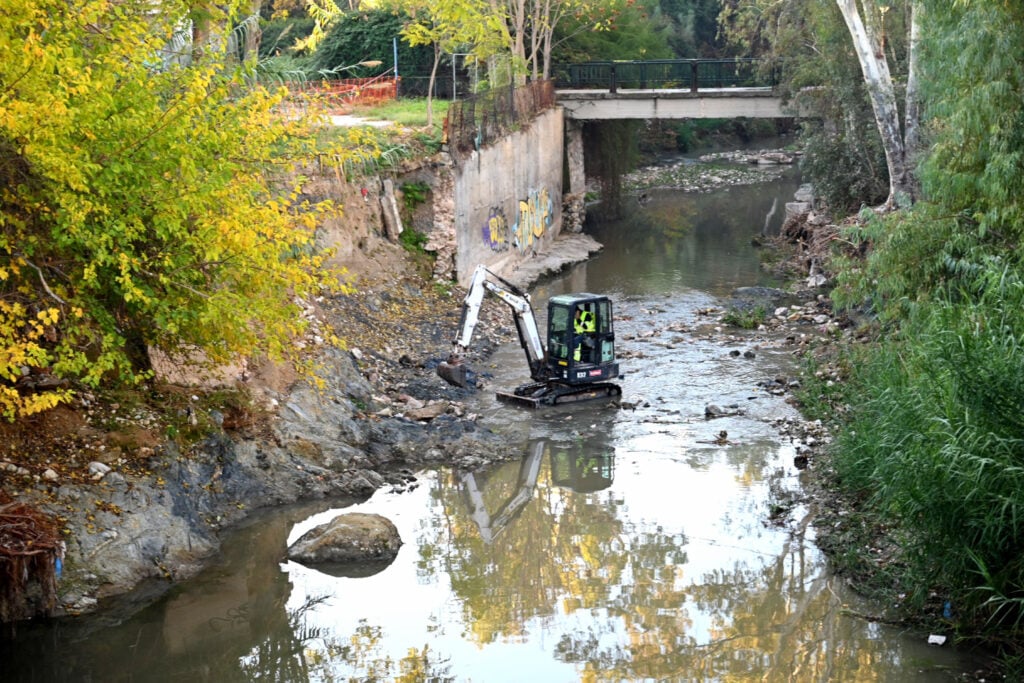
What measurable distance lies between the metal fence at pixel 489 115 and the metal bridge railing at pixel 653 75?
4524mm

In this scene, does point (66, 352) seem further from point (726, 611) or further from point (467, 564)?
point (726, 611)

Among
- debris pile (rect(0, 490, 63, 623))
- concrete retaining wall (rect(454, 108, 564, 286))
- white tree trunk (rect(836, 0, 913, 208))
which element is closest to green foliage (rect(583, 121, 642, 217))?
concrete retaining wall (rect(454, 108, 564, 286))

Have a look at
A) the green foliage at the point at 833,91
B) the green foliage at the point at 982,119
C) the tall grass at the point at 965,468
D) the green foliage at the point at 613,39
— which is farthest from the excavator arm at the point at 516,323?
the green foliage at the point at 613,39

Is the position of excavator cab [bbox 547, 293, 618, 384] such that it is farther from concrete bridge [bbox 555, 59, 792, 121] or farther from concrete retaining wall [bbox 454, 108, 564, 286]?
concrete bridge [bbox 555, 59, 792, 121]

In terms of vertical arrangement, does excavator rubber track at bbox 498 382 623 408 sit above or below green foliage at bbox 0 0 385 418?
below

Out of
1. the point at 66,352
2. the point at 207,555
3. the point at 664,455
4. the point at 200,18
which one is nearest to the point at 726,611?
the point at 664,455

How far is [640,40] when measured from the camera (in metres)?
42.2

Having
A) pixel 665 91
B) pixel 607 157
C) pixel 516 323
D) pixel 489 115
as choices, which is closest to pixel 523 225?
pixel 489 115

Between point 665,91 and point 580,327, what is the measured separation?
18875 mm

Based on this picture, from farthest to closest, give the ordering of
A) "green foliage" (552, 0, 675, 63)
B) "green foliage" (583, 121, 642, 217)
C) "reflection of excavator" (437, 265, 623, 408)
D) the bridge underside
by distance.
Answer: "green foliage" (583, 121, 642, 217)
"green foliage" (552, 0, 675, 63)
the bridge underside
"reflection of excavator" (437, 265, 623, 408)

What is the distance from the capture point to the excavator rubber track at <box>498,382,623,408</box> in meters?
18.9

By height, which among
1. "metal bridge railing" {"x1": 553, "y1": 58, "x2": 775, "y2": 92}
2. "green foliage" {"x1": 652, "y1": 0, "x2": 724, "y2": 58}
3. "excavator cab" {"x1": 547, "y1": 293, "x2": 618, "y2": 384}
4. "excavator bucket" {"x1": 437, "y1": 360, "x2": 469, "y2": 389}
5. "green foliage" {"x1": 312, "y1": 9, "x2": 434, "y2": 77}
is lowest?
"excavator bucket" {"x1": 437, "y1": 360, "x2": 469, "y2": 389}

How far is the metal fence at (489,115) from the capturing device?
25969mm

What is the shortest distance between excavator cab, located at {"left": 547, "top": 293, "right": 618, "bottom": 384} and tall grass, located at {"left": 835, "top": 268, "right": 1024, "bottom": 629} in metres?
7.06
